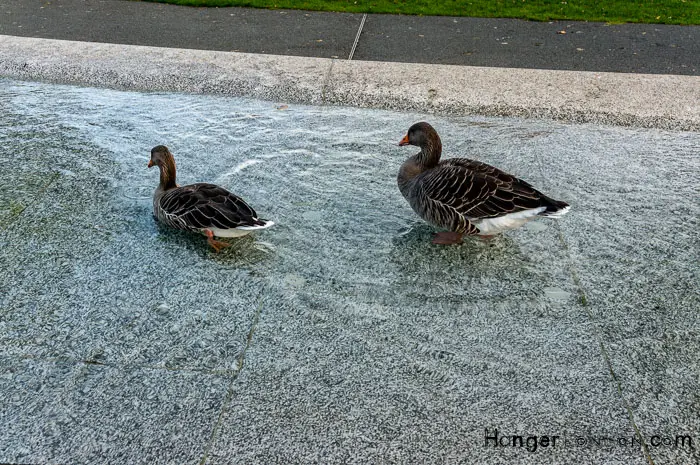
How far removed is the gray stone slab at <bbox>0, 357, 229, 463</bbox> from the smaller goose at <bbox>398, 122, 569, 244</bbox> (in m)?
1.87

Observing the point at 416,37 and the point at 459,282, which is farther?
the point at 416,37

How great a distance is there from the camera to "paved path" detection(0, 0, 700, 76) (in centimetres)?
822

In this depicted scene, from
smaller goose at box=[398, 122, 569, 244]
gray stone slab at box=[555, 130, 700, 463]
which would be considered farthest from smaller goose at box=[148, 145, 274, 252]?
gray stone slab at box=[555, 130, 700, 463]

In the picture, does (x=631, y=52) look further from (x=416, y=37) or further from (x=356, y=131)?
(x=356, y=131)

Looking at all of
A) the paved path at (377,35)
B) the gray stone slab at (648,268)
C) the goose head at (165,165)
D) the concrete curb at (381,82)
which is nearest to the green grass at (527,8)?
the paved path at (377,35)

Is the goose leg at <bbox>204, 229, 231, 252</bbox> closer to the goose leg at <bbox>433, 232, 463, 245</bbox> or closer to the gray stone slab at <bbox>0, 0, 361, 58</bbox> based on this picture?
the goose leg at <bbox>433, 232, 463, 245</bbox>

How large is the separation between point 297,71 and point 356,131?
1456mm

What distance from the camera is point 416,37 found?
29.8 feet

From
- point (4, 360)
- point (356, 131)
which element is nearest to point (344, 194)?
point (356, 131)

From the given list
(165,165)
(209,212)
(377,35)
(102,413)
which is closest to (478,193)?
(209,212)

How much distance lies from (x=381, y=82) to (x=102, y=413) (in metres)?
4.90

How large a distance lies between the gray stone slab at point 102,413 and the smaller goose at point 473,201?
1867mm

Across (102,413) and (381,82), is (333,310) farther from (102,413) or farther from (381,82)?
(381,82)

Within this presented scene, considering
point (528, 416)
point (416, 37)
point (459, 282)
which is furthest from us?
point (416, 37)
